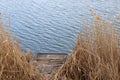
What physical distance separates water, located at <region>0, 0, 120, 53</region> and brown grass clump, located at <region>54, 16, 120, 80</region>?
2.04 m

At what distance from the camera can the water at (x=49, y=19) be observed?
7.31 meters

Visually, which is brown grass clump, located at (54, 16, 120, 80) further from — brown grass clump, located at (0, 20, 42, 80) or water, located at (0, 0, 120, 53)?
water, located at (0, 0, 120, 53)

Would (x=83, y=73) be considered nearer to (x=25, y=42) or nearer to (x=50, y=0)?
(x=25, y=42)

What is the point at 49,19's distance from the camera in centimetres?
920

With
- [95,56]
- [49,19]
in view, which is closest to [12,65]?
[95,56]

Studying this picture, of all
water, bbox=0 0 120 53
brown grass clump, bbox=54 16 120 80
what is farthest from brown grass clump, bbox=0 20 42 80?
water, bbox=0 0 120 53

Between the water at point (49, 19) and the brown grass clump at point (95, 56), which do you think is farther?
the water at point (49, 19)

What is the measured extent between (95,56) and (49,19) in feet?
17.9

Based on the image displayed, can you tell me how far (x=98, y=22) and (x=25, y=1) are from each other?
25.7ft

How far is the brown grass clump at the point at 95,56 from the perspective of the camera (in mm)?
3754

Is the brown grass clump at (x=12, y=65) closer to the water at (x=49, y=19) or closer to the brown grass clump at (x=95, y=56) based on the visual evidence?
the brown grass clump at (x=95, y=56)

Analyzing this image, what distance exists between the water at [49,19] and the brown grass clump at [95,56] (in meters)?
2.04

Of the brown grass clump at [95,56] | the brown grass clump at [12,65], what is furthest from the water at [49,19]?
the brown grass clump at [12,65]

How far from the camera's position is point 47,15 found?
378 inches
